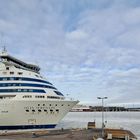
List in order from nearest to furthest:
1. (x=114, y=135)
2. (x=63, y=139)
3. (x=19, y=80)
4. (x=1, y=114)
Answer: (x=63, y=139) < (x=114, y=135) < (x=1, y=114) < (x=19, y=80)

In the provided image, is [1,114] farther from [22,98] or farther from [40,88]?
[40,88]

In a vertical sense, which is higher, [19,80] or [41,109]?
[19,80]

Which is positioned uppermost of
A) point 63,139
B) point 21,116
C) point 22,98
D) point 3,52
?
point 3,52

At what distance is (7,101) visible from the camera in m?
47.2

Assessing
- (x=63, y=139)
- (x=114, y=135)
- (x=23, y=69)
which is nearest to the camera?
(x=63, y=139)

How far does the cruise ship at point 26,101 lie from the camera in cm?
4750

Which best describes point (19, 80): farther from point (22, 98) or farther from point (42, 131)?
point (42, 131)

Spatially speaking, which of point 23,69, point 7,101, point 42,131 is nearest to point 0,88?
point 7,101

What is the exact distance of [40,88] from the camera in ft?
167

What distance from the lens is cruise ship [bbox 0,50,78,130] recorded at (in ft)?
156

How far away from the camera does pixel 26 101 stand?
47938 millimetres

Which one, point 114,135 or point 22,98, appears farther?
point 22,98

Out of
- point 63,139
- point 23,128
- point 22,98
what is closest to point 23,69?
point 22,98

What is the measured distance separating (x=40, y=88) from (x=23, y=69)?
5632 mm
